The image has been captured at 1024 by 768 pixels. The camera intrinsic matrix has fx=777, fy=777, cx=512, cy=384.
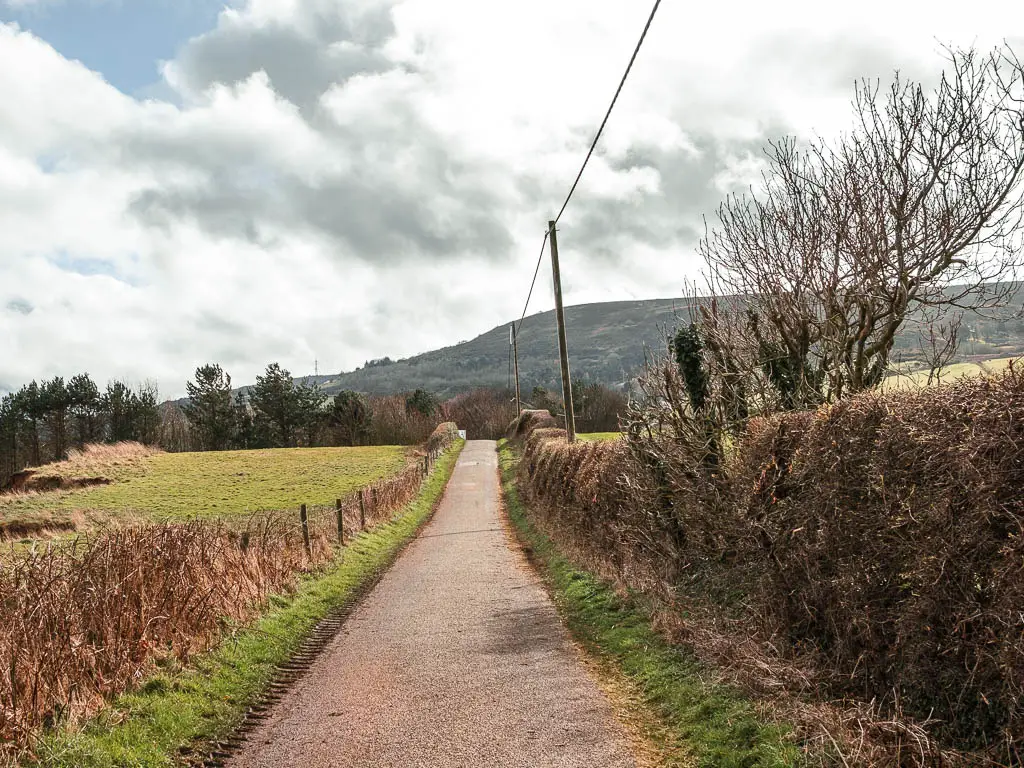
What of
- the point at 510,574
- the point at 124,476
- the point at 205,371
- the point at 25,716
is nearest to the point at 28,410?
the point at 205,371

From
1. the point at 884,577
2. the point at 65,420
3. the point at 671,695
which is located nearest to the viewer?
the point at 884,577

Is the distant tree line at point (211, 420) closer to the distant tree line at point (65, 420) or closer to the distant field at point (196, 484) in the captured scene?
the distant tree line at point (65, 420)

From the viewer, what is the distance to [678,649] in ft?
25.6

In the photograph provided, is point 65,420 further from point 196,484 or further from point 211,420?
point 196,484

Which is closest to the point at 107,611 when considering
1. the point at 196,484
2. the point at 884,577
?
the point at 884,577

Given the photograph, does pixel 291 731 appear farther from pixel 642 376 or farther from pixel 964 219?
pixel 964 219

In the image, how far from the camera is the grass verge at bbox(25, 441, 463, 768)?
19.4 feet

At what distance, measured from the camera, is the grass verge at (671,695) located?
17.5 ft

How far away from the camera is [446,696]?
738cm

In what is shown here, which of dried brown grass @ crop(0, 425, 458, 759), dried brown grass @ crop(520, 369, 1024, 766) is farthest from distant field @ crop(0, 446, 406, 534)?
dried brown grass @ crop(520, 369, 1024, 766)

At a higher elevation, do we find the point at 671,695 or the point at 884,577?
the point at 884,577

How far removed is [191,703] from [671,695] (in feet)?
14.4

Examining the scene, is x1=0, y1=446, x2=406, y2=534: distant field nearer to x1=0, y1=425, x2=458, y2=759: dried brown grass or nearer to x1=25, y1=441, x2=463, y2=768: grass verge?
x1=25, y1=441, x2=463, y2=768: grass verge

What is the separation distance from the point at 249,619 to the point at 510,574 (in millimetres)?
5990
